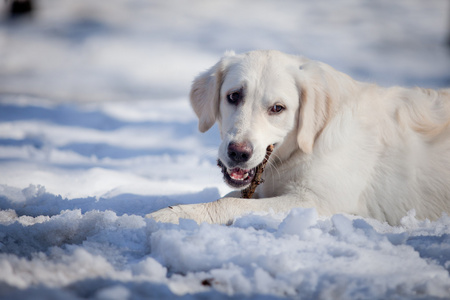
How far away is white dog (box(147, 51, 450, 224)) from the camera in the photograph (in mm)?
3070

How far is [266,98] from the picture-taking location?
3.13 metres

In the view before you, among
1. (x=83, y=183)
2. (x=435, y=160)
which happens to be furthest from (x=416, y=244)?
(x=83, y=183)

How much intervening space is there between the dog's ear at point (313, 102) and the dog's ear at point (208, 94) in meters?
0.71

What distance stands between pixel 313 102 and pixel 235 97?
62cm

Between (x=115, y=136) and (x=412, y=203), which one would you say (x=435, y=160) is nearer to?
(x=412, y=203)

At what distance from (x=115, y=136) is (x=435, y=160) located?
5.82m

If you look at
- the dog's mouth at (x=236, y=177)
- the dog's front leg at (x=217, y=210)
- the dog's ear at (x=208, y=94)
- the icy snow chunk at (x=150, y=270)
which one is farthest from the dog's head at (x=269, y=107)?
the icy snow chunk at (x=150, y=270)

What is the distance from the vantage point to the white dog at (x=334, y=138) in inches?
121

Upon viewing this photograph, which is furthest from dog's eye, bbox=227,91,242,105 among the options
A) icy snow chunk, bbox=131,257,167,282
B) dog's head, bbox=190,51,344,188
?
icy snow chunk, bbox=131,257,167,282

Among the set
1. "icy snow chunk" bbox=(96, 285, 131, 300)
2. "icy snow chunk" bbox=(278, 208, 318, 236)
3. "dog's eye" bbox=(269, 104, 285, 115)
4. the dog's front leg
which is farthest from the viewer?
"dog's eye" bbox=(269, 104, 285, 115)

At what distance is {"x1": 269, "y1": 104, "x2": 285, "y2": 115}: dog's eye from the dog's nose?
0.43 metres

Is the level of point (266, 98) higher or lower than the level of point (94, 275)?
higher

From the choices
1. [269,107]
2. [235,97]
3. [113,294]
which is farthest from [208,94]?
[113,294]

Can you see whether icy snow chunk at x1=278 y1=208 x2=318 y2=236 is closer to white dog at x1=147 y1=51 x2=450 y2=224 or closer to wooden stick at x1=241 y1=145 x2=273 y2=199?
white dog at x1=147 y1=51 x2=450 y2=224
